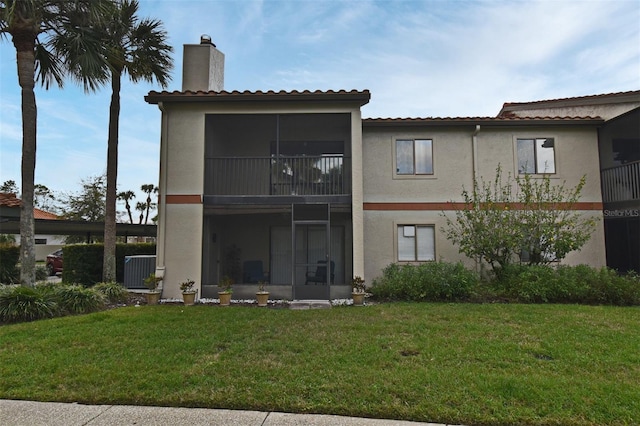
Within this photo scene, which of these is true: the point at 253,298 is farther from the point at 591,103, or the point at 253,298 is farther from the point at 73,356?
the point at 591,103

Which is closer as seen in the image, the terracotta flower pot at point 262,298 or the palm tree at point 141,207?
the terracotta flower pot at point 262,298

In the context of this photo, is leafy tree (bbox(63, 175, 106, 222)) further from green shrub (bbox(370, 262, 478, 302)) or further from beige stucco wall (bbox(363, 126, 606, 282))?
green shrub (bbox(370, 262, 478, 302))

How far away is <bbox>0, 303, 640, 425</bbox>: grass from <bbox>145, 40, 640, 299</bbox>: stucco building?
3.90 m

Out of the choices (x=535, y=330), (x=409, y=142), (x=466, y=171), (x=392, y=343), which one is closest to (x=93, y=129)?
(x=409, y=142)

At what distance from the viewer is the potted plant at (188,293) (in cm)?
1091

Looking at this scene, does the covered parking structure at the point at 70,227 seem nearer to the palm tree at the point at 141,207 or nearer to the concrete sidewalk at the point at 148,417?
the concrete sidewalk at the point at 148,417

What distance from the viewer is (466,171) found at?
1318cm

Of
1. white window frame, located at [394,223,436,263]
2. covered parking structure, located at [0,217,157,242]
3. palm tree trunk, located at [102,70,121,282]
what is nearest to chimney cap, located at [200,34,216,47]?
palm tree trunk, located at [102,70,121,282]

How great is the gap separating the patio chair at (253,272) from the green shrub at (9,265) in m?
9.62

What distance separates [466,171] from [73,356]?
12.1 m

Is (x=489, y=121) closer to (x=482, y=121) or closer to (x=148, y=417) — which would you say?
(x=482, y=121)

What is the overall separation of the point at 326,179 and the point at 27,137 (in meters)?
8.71

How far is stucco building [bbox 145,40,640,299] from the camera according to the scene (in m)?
11.9

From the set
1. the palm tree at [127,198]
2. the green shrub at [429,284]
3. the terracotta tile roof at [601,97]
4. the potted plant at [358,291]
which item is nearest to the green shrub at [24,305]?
the potted plant at [358,291]
